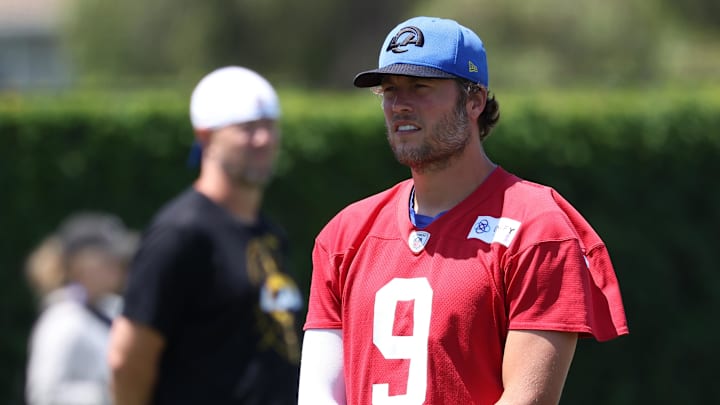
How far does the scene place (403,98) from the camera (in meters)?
3.13

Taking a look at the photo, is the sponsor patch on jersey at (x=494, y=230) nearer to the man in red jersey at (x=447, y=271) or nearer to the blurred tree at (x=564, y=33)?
the man in red jersey at (x=447, y=271)

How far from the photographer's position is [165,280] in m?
4.54

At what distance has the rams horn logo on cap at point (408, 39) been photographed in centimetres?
311

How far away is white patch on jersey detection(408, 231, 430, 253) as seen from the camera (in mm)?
3090

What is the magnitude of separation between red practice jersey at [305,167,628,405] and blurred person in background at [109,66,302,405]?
58.5 inches

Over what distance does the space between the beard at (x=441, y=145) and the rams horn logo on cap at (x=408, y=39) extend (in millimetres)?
202

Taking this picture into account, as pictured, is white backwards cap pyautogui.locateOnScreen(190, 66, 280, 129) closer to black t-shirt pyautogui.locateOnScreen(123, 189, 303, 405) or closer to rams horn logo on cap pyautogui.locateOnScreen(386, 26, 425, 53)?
black t-shirt pyautogui.locateOnScreen(123, 189, 303, 405)

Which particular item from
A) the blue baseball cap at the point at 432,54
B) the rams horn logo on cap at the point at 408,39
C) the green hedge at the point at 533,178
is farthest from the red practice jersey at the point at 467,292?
the green hedge at the point at 533,178

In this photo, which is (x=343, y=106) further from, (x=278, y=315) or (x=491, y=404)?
(x=491, y=404)

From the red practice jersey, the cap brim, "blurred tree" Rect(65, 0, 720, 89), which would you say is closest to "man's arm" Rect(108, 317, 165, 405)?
the red practice jersey

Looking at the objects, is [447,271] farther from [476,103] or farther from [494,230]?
[476,103]

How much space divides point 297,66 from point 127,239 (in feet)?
62.2

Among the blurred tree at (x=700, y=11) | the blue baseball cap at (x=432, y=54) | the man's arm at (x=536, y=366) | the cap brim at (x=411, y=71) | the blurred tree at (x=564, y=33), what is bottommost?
the man's arm at (x=536, y=366)

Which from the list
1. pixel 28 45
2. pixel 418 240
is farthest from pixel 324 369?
pixel 28 45
